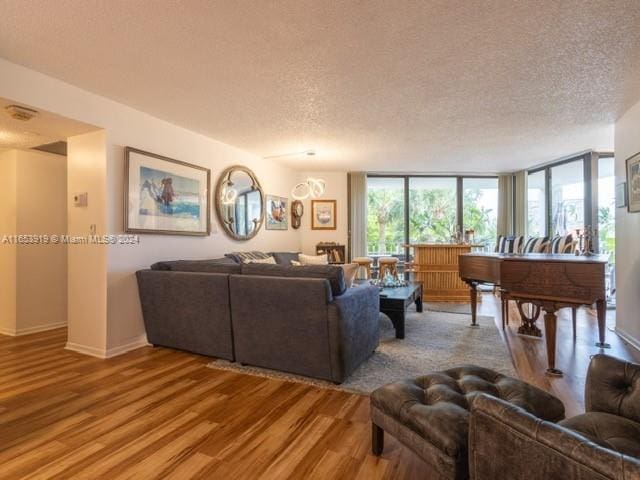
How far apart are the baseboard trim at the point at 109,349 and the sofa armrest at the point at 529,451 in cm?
328

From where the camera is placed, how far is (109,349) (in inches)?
126

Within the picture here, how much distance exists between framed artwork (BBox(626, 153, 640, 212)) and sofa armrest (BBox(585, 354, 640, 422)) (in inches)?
110

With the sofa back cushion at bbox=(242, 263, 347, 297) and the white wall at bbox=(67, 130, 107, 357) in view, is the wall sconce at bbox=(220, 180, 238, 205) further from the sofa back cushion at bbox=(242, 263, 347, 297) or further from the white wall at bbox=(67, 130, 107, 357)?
the sofa back cushion at bbox=(242, 263, 347, 297)

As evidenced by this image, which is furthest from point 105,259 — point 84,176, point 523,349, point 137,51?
point 523,349

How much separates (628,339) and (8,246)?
6.98 meters

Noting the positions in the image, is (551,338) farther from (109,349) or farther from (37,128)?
(37,128)

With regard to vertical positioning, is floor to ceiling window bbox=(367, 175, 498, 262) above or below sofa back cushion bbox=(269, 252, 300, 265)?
above

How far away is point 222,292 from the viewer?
286 centimetres

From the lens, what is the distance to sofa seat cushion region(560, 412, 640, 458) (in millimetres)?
1089

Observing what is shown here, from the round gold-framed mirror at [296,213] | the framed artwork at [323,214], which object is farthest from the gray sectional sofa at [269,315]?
the framed artwork at [323,214]

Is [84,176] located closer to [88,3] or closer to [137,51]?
[137,51]

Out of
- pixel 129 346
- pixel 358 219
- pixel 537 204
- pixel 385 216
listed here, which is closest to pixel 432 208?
pixel 385 216

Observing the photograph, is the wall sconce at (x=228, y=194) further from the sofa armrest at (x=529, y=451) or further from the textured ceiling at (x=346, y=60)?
the sofa armrest at (x=529, y=451)

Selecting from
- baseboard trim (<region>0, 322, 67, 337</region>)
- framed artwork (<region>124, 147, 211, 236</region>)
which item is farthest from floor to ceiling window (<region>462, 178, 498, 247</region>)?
baseboard trim (<region>0, 322, 67, 337</region>)
